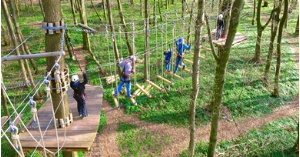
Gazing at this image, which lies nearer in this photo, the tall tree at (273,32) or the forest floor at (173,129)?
the forest floor at (173,129)

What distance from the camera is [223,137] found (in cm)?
779

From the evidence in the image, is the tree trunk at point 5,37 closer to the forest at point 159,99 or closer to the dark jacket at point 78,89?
the forest at point 159,99

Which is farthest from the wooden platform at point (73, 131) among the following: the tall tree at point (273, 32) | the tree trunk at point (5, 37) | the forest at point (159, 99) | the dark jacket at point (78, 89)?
the tree trunk at point (5, 37)

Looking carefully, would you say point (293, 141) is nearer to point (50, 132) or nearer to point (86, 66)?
point (50, 132)

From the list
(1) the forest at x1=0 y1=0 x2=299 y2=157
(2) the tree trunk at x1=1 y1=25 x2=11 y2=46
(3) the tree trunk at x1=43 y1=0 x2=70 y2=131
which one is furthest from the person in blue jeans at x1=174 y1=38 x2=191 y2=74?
(2) the tree trunk at x1=1 y1=25 x2=11 y2=46

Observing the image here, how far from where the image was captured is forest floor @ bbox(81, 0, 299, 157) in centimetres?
714

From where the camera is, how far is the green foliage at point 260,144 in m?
7.33

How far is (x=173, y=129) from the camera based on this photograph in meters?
7.87

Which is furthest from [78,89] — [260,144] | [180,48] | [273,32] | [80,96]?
[273,32]

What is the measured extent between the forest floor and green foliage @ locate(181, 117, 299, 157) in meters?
0.22

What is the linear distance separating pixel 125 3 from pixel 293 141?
1702cm

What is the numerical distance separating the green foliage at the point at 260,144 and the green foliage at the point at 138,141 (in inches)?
28.9

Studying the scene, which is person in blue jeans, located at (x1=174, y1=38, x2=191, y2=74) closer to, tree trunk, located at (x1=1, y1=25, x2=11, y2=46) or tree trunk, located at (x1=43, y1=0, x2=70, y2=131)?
tree trunk, located at (x1=43, y1=0, x2=70, y2=131)

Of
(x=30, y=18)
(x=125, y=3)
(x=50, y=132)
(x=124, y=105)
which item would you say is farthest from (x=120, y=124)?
(x=125, y=3)
